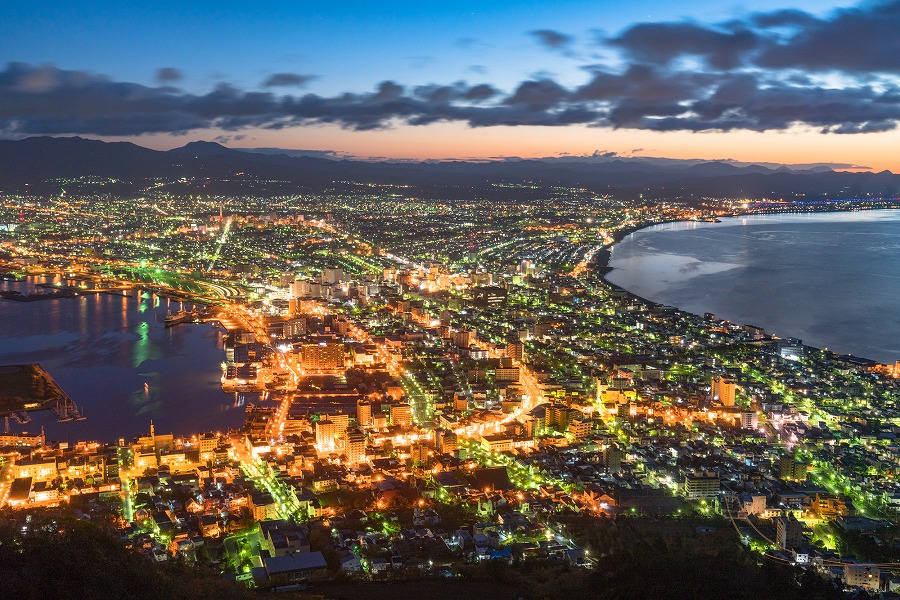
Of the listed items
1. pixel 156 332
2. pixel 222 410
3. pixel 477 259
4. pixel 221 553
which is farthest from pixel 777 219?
pixel 221 553

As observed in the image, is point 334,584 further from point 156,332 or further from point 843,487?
point 156,332

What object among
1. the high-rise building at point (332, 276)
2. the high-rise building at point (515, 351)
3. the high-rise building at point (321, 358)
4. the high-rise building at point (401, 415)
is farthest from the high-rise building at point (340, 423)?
the high-rise building at point (332, 276)

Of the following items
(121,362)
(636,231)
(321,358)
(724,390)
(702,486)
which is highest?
(636,231)

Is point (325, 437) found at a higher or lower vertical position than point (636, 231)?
lower

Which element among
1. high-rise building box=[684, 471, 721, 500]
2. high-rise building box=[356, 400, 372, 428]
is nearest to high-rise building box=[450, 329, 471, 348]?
high-rise building box=[356, 400, 372, 428]

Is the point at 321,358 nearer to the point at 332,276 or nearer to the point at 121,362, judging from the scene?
the point at 121,362

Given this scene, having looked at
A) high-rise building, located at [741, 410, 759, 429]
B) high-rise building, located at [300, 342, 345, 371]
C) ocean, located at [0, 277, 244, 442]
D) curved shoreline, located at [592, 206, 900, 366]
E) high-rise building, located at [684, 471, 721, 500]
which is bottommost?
ocean, located at [0, 277, 244, 442]

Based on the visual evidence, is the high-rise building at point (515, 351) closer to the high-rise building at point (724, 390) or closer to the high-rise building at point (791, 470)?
the high-rise building at point (724, 390)

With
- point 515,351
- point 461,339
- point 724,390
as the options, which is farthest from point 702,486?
point 461,339

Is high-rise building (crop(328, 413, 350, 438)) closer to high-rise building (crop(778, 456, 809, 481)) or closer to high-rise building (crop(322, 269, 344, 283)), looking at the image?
high-rise building (crop(778, 456, 809, 481))

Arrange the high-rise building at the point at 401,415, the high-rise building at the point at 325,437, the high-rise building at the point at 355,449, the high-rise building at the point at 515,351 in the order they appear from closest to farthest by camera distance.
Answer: the high-rise building at the point at 355,449 → the high-rise building at the point at 325,437 → the high-rise building at the point at 401,415 → the high-rise building at the point at 515,351

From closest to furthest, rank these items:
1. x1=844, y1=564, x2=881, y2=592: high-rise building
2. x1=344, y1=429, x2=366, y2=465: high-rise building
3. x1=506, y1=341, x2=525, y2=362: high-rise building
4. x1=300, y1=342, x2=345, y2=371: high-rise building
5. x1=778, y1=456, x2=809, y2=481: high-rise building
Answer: x1=844, y1=564, x2=881, y2=592: high-rise building, x1=778, y1=456, x2=809, y2=481: high-rise building, x1=344, y1=429, x2=366, y2=465: high-rise building, x1=300, y1=342, x2=345, y2=371: high-rise building, x1=506, y1=341, x2=525, y2=362: high-rise building
